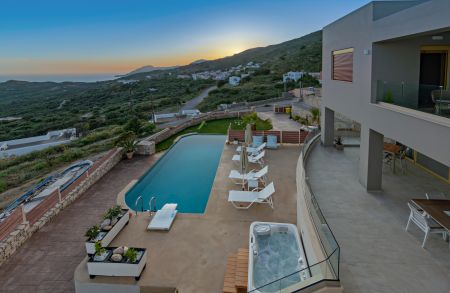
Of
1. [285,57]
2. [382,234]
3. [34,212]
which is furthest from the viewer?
[285,57]

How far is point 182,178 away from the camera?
1499 cm

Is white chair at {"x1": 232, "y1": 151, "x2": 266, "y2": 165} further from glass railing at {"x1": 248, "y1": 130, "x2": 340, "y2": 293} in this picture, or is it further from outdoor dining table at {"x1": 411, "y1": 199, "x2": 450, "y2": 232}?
glass railing at {"x1": 248, "y1": 130, "x2": 340, "y2": 293}

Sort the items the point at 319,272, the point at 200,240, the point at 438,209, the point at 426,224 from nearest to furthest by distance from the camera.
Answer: the point at 319,272, the point at 426,224, the point at 438,209, the point at 200,240

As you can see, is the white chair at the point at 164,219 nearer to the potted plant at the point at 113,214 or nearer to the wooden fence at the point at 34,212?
the potted plant at the point at 113,214

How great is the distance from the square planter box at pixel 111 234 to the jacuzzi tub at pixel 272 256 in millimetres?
3969

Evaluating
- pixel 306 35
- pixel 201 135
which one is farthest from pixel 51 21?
pixel 306 35

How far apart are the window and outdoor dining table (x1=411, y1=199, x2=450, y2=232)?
18.6 ft

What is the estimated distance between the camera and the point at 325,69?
14781mm

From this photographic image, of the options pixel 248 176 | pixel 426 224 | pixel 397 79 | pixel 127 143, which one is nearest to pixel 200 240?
pixel 248 176

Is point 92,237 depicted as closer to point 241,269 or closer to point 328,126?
point 241,269

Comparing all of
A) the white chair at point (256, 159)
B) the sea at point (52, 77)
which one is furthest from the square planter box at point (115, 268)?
the sea at point (52, 77)

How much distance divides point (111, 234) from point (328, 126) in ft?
35.3

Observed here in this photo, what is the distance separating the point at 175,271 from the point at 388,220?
520 cm

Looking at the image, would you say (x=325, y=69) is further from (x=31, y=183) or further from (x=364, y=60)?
(x=31, y=183)
